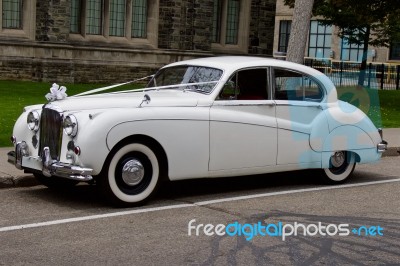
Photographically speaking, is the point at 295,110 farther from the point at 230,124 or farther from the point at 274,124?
the point at 230,124

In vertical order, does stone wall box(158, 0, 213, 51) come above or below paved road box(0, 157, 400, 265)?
above

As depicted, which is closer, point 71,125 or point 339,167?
point 71,125


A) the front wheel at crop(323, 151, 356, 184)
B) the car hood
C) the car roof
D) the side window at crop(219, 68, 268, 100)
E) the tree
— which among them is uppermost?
the tree

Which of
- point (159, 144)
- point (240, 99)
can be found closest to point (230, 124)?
point (240, 99)

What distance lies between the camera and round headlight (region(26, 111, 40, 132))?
28.2ft

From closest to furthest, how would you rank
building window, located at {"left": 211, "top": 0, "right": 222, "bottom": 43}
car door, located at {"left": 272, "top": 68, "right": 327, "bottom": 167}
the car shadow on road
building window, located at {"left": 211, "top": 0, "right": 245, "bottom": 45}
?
the car shadow on road < car door, located at {"left": 272, "top": 68, "right": 327, "bottom": 167} < building window, located at {"left": 211, "top": 0, "right": 222, "bottom": 43} < building window, located at {"left": 211, "top": 0, "right": 245, "bottom": 45}

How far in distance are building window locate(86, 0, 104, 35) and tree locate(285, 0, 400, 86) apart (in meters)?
7.27

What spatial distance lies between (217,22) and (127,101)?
23897mm

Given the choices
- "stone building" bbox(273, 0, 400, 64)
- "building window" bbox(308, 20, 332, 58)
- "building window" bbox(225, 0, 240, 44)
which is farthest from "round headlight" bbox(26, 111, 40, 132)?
"building window" bbox(308, 20, 332, 58)

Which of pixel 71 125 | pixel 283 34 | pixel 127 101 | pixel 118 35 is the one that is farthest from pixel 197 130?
pixel 283 34

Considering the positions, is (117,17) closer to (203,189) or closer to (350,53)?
(203,189)

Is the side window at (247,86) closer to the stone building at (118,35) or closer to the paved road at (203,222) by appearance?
the paved road at (203,222)

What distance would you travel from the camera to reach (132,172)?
8195mm

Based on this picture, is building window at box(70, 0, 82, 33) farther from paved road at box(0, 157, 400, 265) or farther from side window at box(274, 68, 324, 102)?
side window at box(274, 68, 324, 102)
